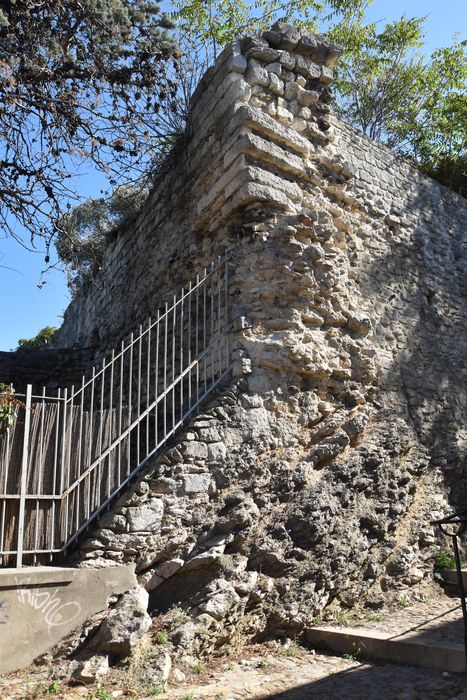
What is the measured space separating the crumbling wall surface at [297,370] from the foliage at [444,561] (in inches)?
3.9

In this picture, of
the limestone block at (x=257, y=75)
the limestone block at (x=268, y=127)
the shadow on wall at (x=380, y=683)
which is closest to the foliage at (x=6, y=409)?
the shadow on wall at (x=380, y=683)

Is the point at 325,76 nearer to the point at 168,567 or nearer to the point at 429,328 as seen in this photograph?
the point at 429,328

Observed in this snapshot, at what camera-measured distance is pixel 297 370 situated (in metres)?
5.41

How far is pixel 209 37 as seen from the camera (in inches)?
451

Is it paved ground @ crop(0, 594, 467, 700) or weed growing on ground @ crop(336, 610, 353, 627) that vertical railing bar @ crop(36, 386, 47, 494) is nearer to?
paved ground @ crop(0, 594, 467, 700)

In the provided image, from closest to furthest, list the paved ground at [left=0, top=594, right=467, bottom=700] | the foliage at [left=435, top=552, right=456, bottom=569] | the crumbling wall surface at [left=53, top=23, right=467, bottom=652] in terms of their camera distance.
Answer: the paved ground at [left=0, top=594, right=467, bottom=700]
the crumbling wall surface at [left=53, top=23, right=467, bottom=652]
the foliage at [left=435, top=552, right=456, bottom=569]

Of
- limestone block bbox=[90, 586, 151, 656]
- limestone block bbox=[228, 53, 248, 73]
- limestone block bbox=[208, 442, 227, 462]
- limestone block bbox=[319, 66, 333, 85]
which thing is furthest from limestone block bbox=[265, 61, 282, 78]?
limestone block bbox=[90, 586, 151, 656]

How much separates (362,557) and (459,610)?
2.96ft

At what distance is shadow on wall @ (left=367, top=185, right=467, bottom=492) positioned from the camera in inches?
256

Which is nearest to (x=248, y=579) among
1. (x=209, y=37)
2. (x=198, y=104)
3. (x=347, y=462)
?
(x=347, y=462)

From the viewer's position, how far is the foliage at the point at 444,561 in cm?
587

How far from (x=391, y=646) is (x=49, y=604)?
7.67ft

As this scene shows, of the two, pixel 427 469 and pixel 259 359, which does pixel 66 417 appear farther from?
pixel 427 469

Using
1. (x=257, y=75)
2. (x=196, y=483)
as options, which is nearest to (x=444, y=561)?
(x=196, y=483)
